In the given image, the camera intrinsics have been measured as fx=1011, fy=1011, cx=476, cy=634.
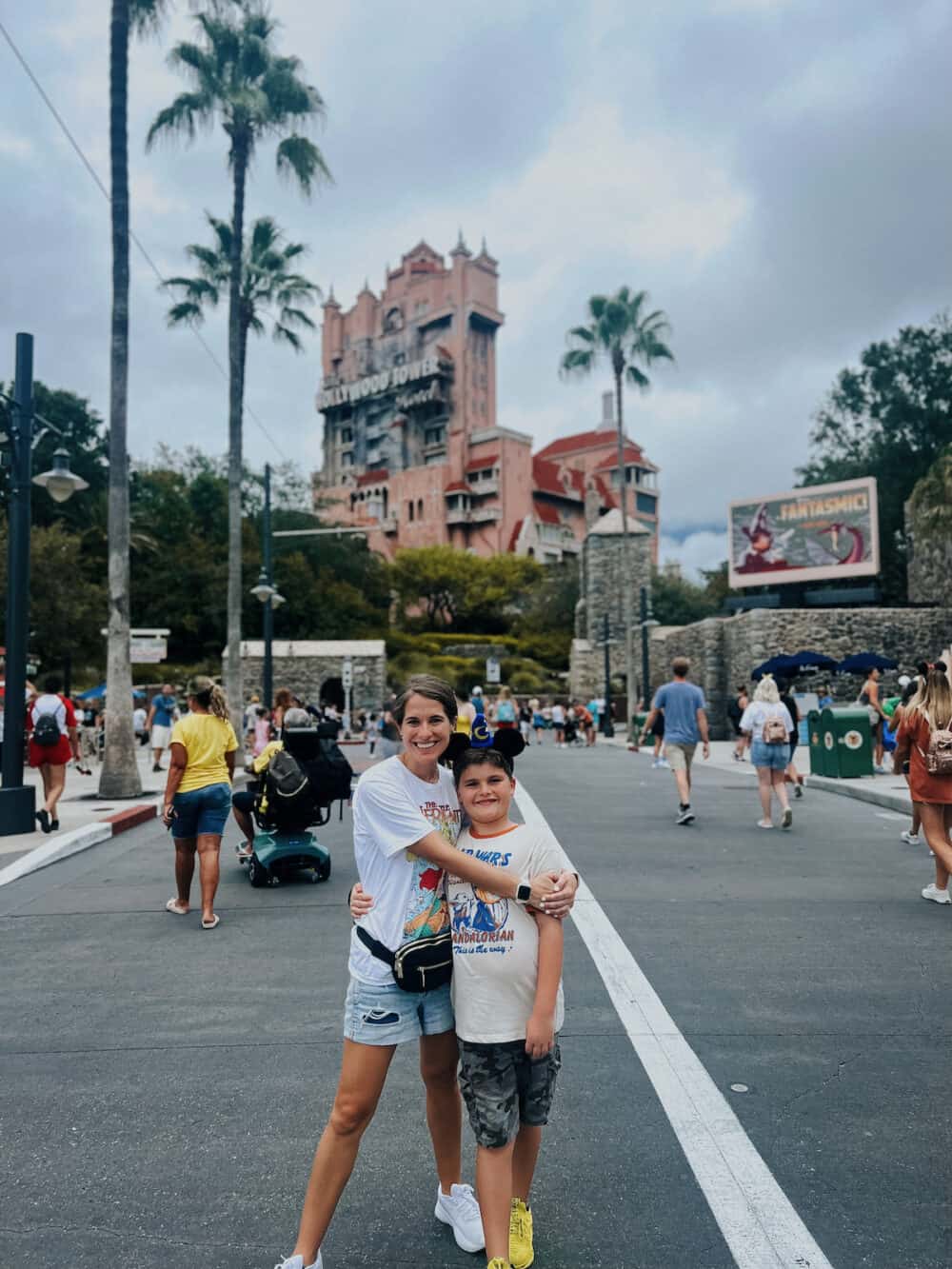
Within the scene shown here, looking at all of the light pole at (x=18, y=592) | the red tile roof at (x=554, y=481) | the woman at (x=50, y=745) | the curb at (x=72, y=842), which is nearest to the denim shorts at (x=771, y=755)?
the curb at (x=72, y=842)

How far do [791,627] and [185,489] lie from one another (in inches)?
1551

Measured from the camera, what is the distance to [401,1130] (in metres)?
3.67

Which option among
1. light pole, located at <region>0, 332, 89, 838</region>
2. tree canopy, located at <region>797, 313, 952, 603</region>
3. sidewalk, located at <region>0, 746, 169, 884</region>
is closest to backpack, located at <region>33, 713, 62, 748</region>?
light pole, located at <region>0, 332, 89, 838</region>

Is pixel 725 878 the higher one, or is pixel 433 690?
pixel 433 690

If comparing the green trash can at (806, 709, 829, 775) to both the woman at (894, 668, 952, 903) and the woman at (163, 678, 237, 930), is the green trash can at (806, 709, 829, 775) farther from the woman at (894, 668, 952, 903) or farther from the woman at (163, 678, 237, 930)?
the woman at (163, 678, 237, 930)

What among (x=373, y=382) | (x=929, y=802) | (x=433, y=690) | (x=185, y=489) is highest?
(x=373, y=382)

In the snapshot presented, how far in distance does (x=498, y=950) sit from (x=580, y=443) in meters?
95.7

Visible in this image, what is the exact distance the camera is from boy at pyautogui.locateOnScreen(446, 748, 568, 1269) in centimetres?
262

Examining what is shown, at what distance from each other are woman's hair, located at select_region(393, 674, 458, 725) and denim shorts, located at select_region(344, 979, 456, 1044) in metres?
0.74

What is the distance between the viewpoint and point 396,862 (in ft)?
9.32

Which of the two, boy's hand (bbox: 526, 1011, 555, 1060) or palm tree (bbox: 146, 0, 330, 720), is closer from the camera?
boy's hand (bbox: 526, 1011, 555, 1060)

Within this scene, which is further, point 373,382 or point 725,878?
point 373,382

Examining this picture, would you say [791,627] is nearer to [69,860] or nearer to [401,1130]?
[69,860]

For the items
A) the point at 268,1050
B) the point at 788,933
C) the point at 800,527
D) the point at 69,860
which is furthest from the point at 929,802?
the point at 800,527
